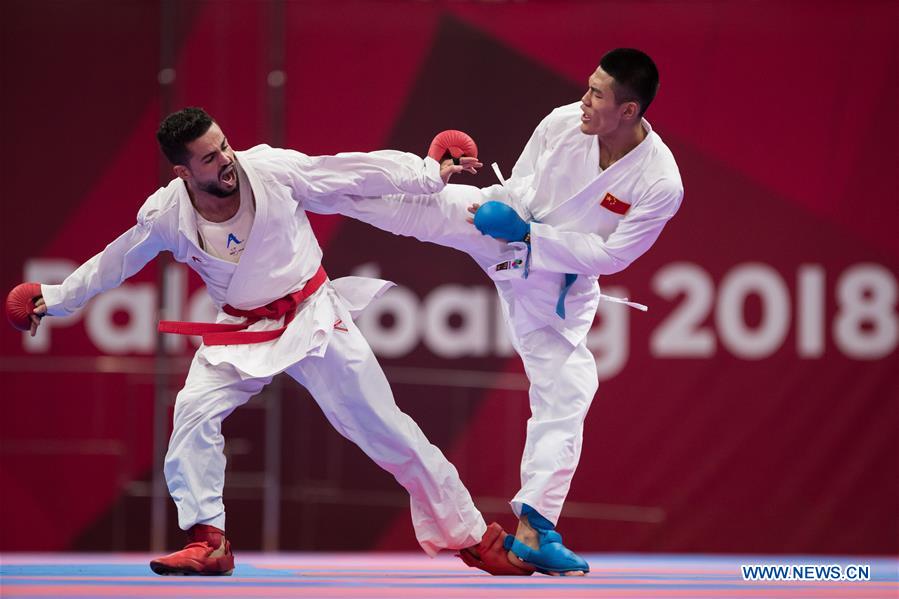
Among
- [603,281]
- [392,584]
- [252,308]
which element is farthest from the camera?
[603,281]

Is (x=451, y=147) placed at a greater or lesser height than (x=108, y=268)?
greater

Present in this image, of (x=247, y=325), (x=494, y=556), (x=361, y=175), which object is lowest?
(x=494, y=556)

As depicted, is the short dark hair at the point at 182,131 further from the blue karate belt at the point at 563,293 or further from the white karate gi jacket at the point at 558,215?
the blue karate belt at the point at 563,293

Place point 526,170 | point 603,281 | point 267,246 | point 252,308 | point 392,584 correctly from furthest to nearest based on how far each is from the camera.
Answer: point 603,281
point 526,170
point 252,308
point 267,246
point 392,584

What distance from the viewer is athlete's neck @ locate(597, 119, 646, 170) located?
11.8 ft

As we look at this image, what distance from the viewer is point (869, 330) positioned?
5922 millimetres

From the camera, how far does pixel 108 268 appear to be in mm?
3477

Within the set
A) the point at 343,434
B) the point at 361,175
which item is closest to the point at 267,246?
the point at 361,175

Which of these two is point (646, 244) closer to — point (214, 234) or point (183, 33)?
point (214, 234)

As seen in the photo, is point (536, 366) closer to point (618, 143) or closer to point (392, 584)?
point (618, 143)

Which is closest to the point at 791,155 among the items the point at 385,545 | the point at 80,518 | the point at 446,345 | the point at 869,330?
the point at 869,330

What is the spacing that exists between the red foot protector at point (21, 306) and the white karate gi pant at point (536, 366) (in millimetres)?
911

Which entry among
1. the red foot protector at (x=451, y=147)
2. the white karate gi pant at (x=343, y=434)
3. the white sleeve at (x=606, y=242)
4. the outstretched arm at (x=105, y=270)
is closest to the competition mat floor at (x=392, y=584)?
the white karate gi pant at (x=343, y=434)

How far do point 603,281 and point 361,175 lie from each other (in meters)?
2.55
